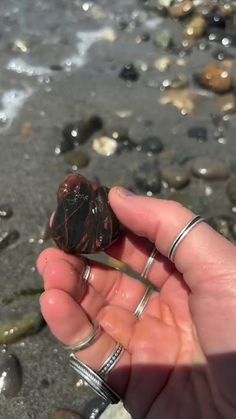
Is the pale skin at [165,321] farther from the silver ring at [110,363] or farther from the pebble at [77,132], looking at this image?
the pebble at [77,132]

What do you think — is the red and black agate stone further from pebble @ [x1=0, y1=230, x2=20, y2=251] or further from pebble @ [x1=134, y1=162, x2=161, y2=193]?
pebble @ [x1=134, y1=162, x2=161, y2=193]

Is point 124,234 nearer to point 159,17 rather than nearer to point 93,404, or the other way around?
point 93,404

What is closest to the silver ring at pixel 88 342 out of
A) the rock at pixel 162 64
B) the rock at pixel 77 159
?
the rock at pixel 77 159

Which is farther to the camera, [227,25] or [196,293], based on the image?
[227,25]

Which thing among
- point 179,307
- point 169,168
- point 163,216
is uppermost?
point 163,216

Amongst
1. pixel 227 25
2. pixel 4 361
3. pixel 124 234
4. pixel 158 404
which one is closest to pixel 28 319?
pixel 4 361

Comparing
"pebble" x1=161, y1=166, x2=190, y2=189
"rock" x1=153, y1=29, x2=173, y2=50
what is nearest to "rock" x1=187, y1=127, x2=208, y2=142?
"pebble" x1=161, y1=166, x2=190, y2=189
